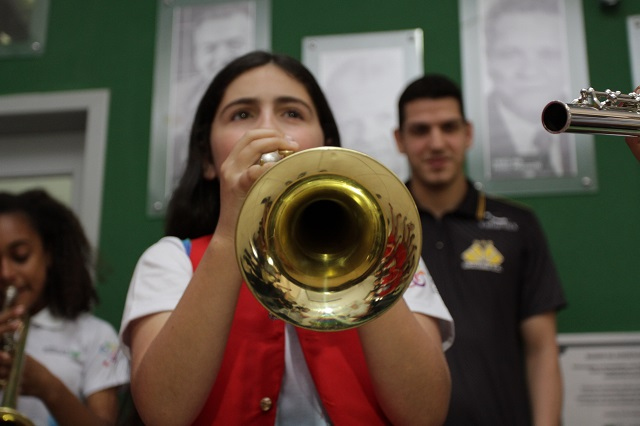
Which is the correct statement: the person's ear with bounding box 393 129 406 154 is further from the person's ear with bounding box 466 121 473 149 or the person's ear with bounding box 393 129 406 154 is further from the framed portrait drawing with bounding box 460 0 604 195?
the framed portrait drawing with bounding box 460 0 604 195

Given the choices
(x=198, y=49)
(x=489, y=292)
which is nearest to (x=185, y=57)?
(x=198, y=49)

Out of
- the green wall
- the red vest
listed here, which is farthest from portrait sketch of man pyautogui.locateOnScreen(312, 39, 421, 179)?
the red vest

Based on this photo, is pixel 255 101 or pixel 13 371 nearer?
pixel 255 101

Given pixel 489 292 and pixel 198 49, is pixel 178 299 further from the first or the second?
pixel 198 49

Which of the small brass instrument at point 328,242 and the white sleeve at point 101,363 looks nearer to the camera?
the small brass instrument at point 328,242

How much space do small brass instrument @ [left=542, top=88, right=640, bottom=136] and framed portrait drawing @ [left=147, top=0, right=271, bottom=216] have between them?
2120 millimetres

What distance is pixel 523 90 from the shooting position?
Answer: 3.18 meters

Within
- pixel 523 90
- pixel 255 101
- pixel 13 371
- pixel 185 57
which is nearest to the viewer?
pixel 255 101

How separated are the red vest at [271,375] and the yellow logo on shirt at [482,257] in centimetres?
125

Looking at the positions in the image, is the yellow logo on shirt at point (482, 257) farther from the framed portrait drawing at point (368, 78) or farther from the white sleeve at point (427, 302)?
the white sleeve at point (427, 302)

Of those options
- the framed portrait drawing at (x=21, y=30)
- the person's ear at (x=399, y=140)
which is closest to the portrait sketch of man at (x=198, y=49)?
the framed portrait drawing at (x=21, y=30)

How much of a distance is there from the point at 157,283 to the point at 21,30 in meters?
2.77

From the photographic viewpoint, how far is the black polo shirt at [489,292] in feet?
7.98

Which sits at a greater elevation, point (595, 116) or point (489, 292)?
point (595, 116)
